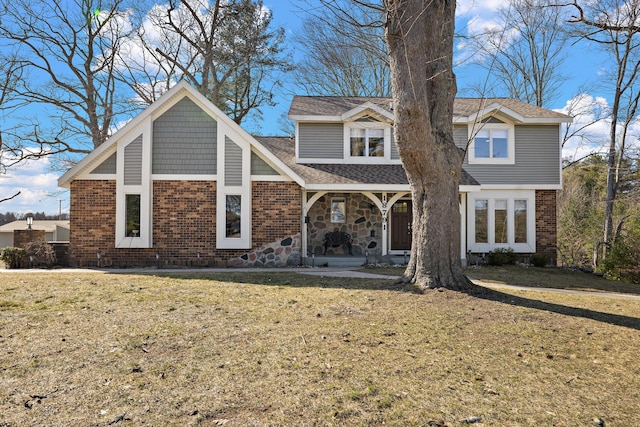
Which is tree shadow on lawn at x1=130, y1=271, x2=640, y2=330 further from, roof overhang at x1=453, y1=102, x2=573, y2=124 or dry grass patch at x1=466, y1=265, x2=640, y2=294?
roof overhang at x1=453, y1=102, x2=573, y2=124

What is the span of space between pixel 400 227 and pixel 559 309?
29.5ft

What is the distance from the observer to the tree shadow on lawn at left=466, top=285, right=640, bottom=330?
6.08 m

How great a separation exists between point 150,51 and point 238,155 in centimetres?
1296

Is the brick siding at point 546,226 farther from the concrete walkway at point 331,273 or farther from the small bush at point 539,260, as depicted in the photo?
the concrete walkway at point 331,273

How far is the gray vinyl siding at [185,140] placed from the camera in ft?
42.9

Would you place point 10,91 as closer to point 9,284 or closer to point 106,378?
point 9,284

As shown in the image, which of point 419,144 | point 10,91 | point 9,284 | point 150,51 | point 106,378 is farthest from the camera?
point 150,51

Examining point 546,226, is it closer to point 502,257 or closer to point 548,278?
point 502,257

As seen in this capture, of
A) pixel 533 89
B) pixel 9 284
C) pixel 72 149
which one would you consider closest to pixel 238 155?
pixel 9 284

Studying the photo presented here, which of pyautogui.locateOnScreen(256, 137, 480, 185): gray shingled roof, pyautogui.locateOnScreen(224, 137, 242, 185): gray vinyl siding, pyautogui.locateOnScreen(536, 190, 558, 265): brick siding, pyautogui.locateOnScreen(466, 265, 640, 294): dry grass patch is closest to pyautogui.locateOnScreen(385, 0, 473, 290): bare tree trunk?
pyautogui.locateOnScreen(466, 265, 640, 294): dry grass patch

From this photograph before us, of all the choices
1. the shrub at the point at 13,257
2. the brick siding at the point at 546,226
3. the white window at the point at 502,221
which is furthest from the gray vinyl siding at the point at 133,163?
the brick siding at the point at 546,226

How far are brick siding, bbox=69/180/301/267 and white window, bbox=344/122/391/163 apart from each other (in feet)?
10.5

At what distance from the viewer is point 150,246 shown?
12.8 meters

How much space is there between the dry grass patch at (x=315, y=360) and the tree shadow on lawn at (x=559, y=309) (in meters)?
0.04
